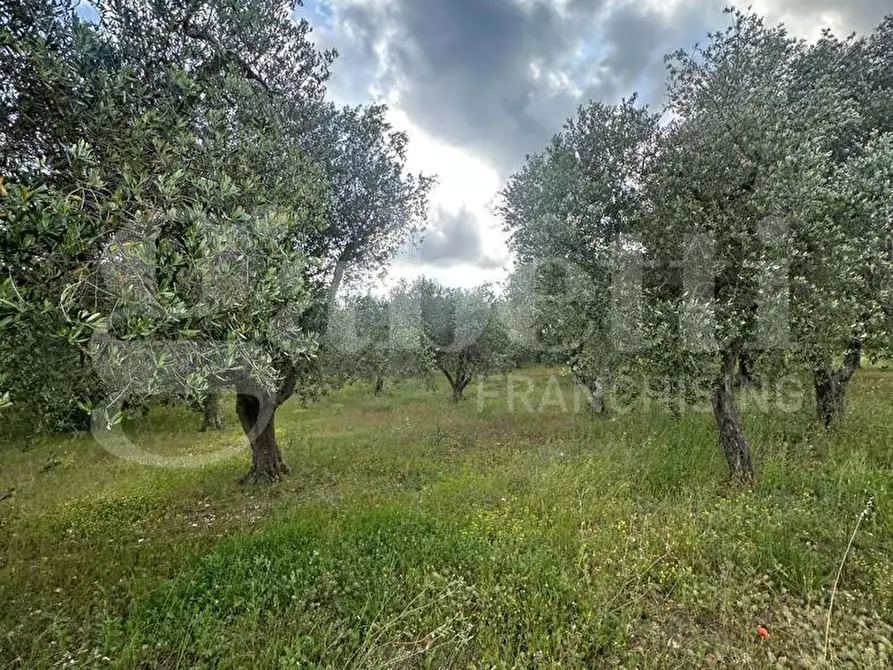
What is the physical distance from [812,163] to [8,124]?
1504 centimetres

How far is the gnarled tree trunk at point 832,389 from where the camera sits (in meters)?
13.0

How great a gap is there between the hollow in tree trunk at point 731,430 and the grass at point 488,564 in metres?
0.46

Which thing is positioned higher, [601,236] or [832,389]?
[601,236]

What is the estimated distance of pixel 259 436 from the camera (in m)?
14.6

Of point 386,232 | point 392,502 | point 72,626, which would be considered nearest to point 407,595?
point 392,502

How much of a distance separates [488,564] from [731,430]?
7.56m

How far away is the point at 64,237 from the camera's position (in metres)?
3.96

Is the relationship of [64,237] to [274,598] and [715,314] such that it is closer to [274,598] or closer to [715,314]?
[274,598]

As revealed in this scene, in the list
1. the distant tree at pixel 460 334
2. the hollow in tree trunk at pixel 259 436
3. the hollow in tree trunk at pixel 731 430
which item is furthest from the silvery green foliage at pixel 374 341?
the hollow in tree trunk at pixel 731 430

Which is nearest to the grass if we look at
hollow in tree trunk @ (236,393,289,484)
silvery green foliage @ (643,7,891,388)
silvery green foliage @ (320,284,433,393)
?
hollow in tree trunk @ (236,393,289,484)

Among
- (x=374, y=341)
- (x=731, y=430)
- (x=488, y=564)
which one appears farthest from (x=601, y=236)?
(x=374, y=341)

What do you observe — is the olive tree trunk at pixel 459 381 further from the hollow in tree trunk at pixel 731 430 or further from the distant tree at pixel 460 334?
the hollow in tree trunk at pixel 731 430

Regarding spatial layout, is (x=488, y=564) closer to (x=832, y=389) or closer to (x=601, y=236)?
(x=601, y=236)

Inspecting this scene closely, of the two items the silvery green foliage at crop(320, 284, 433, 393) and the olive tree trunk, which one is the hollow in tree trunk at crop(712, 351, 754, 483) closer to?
the silvery green foliage at crop(320, 284, 433, 393)
